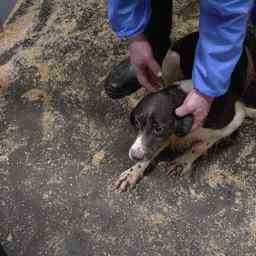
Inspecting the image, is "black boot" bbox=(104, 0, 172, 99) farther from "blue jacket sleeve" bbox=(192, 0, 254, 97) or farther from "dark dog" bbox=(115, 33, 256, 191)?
"blue jacket sleeve" bbox=(192, 0, 254, 97)

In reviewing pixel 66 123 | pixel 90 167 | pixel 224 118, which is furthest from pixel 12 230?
pixel 224 118

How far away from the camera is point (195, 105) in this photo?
133 centimetres

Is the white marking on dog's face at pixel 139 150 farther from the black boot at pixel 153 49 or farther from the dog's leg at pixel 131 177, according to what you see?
the black boot at pixel 153 49

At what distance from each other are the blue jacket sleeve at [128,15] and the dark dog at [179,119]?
0.61ft

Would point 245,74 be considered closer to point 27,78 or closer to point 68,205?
point 68,205

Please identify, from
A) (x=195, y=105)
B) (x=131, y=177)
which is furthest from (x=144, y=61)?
(x=131, y=177)

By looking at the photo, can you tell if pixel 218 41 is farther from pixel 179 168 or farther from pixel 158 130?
pixel 179 168

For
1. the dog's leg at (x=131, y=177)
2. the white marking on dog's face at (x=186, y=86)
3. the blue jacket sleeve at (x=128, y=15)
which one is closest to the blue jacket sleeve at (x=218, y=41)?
the white marking on dog's face at (x=186, y=86)

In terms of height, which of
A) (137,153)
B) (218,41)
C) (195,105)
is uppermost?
(218,41)

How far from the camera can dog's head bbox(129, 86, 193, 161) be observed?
4.57 ft

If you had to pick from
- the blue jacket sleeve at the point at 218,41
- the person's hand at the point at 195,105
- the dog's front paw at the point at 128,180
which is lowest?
the dog's front paw at the point at 128,180

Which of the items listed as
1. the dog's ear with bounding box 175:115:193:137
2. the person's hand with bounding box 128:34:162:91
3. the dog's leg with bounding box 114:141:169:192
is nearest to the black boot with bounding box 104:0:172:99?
the person's hand with bounding box 128:34:162:91

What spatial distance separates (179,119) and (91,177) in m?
0.40

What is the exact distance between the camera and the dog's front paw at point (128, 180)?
1598mm
